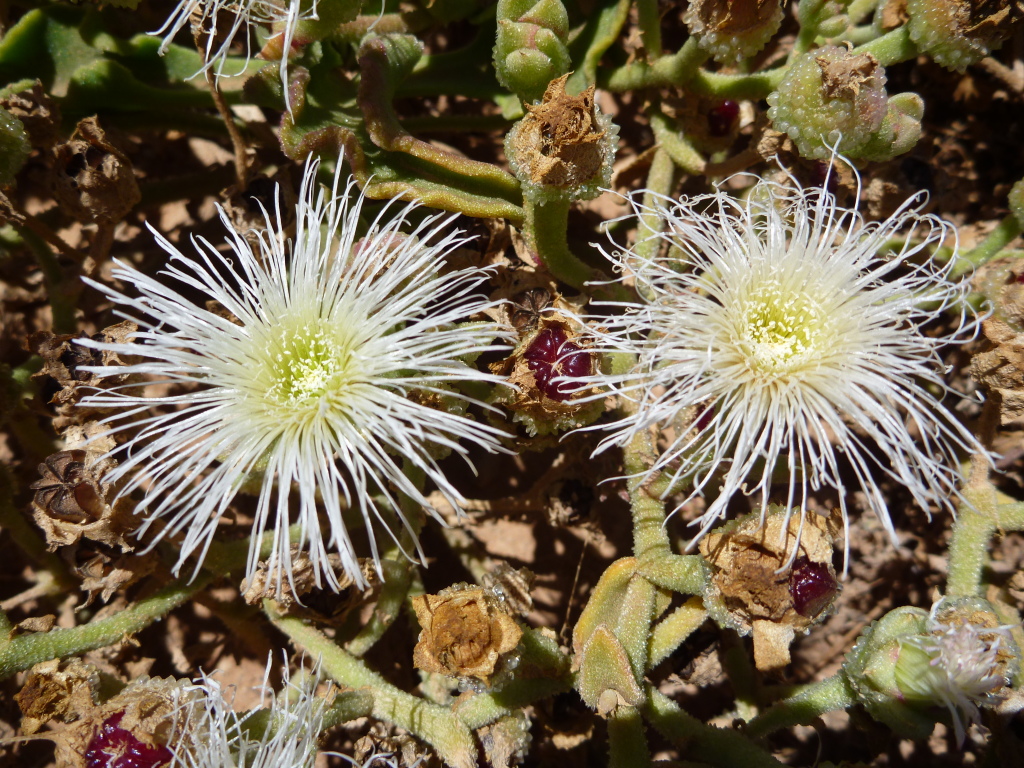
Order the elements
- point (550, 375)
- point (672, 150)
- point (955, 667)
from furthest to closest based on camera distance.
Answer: point (672, 150) < point (550, 375) < point (955, 667)

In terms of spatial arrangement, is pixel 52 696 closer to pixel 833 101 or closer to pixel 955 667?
pixel 955 667

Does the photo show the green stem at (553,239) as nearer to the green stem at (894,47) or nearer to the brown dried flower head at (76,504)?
the green stem at (894,47)

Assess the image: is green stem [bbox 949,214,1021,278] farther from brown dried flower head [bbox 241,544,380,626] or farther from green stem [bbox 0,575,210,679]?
green stem [bbox 0,575,210,679]

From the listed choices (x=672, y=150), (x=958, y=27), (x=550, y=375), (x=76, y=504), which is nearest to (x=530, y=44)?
(x=672, y=150)

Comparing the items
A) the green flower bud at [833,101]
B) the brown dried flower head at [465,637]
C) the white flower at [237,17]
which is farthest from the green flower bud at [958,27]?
the brown dried flower head at [465,637]

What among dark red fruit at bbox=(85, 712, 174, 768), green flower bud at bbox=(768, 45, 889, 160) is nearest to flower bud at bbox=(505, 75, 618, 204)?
green flower bud at bbox=(768, 45, 889, 160)

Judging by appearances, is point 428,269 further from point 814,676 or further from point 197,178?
point 814,676

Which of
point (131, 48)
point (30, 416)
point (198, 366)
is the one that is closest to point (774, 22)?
point (198, 366)

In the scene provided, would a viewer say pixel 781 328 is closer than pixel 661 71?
Yes
